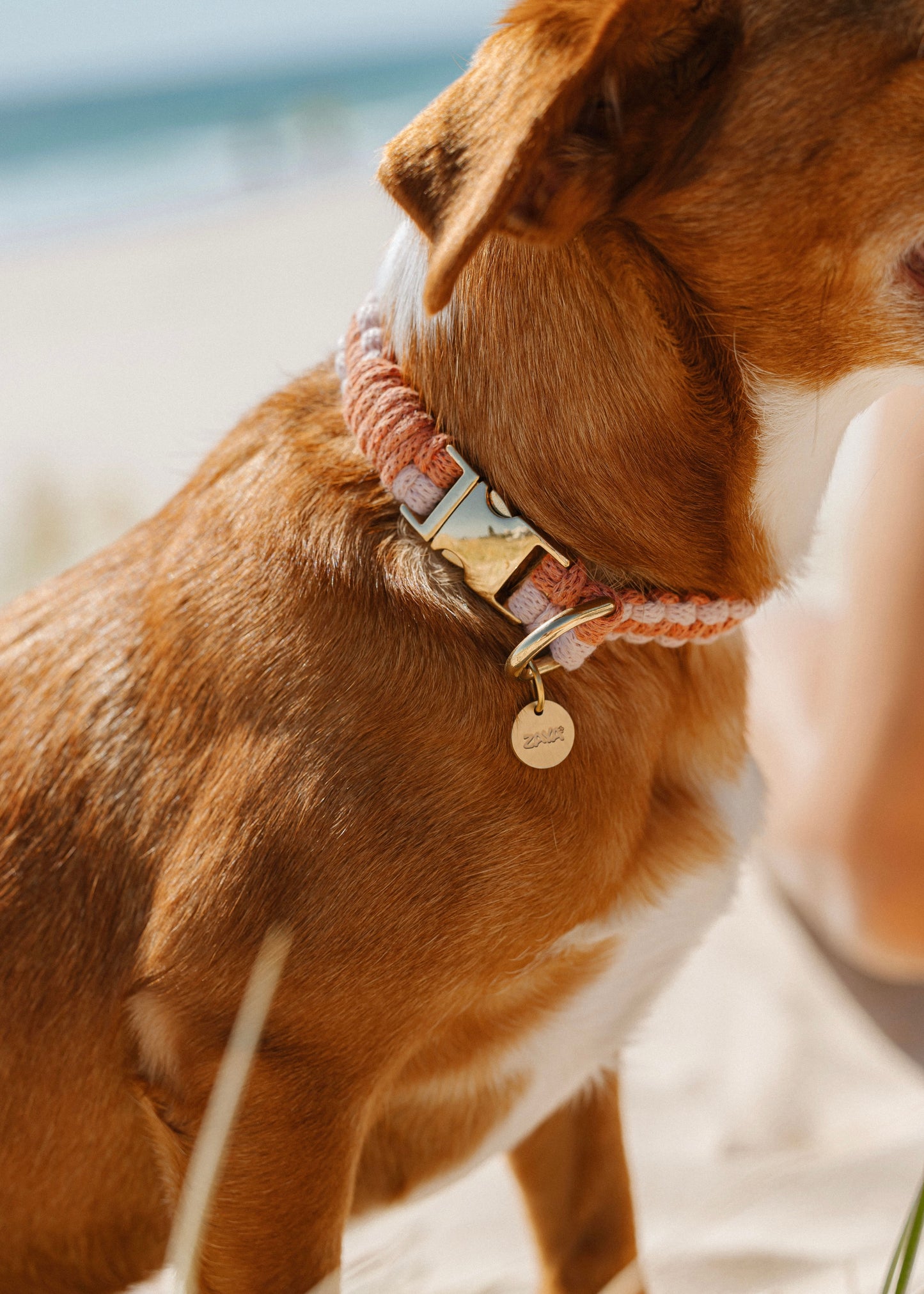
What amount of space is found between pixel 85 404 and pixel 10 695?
6.01 m

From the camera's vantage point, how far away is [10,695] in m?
1.70

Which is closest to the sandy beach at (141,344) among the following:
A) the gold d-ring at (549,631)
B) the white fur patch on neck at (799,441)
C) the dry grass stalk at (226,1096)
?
the white fur patch on neck at (799,441)

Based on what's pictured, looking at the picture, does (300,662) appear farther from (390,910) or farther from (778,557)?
(778,557)

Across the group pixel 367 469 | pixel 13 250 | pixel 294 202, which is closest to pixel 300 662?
pixel 367 469

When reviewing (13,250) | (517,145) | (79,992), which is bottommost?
(79,992)

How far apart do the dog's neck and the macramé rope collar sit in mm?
29

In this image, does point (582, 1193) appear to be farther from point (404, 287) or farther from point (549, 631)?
point (404, 287)

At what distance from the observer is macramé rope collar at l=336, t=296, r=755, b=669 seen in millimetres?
1492

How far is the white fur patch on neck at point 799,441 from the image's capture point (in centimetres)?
151

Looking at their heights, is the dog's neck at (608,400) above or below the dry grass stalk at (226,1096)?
above

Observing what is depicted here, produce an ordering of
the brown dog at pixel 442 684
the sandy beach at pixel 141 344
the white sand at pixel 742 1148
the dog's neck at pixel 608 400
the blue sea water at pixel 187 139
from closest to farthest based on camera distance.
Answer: the brown dog at pixel 442 684 < the dog's neck at pixel 608 400 < the white sand at pixel 742 1148 < the sandy beach at pixel 141 344 < the blue sea water at pixel 187 139

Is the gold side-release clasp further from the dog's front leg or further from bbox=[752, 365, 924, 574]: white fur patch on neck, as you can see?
the dog's front leg

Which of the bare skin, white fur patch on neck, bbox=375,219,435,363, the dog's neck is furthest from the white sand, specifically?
the dog's neck

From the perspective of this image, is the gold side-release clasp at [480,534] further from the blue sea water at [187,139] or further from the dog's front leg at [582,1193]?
the blue sea water at [187,139]
